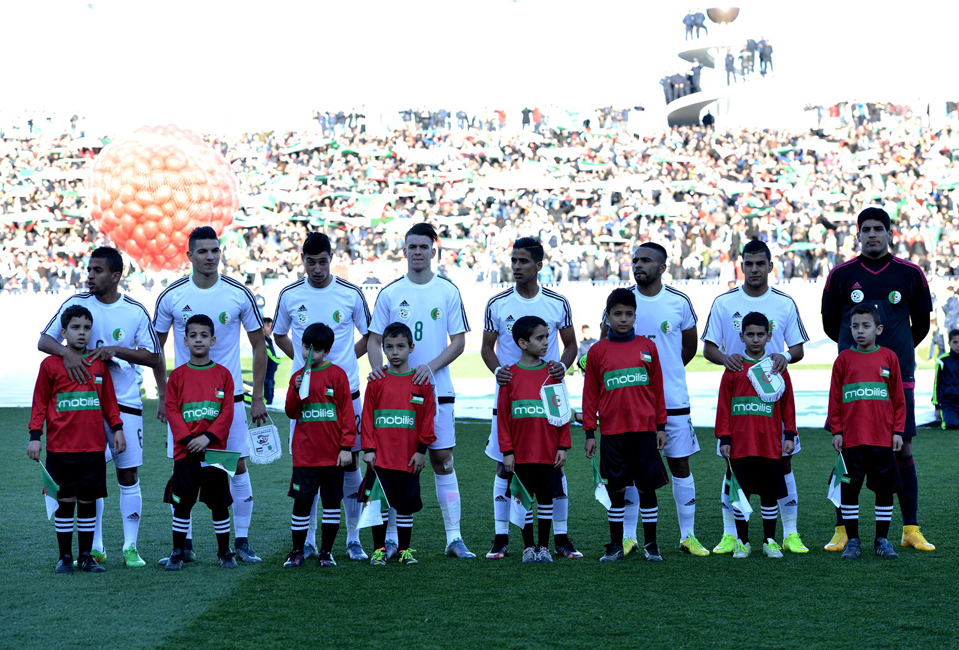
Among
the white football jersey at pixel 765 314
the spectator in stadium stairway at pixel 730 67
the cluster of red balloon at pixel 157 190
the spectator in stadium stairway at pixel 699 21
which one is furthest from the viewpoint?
the spectator in stadium stairway at pixel 699 21

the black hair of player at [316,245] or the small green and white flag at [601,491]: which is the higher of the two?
the black hair of player at [316,245]

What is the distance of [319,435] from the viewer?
20.7 feet

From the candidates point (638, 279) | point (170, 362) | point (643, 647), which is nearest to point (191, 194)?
point (170, 362)

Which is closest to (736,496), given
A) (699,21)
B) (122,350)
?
(122,350)

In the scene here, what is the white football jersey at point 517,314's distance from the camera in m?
6.64

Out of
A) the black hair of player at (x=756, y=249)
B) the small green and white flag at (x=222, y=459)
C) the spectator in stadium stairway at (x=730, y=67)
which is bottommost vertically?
the small green and white flag at (x=222, y=459)

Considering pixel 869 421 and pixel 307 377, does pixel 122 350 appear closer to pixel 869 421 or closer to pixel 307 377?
pixel 307 377

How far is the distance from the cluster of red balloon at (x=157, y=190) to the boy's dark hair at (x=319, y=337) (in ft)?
36.9

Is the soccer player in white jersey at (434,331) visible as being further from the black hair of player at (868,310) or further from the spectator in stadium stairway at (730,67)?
the spectator in stadium stairway at (730,67)

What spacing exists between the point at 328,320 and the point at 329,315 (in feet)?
0.10

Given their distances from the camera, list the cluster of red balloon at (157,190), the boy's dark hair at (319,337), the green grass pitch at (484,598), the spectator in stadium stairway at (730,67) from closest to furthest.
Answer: the green grass pitch at (484,598)
the boy's dark hair at (319,337)
the cluster of red balloon at (157,190)
the spectator in stadium stairway at (730,67)

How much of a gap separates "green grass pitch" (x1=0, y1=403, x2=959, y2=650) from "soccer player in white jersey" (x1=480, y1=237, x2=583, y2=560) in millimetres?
239

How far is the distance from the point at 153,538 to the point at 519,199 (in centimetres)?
2762

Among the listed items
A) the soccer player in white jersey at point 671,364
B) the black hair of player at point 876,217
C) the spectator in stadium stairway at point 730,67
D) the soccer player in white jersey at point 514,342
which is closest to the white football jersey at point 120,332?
the soccer player in white jersey at point 514,342
